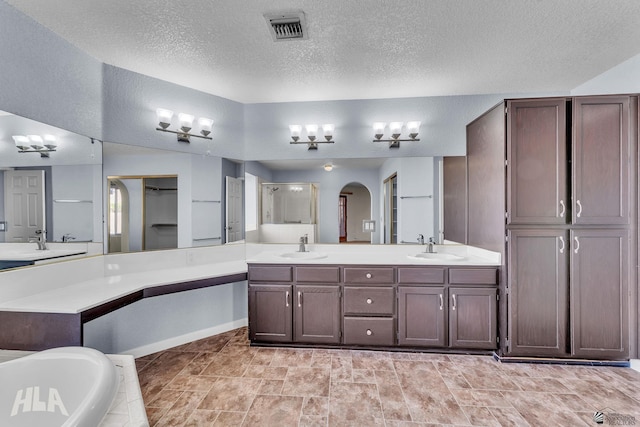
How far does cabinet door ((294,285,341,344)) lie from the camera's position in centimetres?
251

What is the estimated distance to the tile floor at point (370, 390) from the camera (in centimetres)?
172

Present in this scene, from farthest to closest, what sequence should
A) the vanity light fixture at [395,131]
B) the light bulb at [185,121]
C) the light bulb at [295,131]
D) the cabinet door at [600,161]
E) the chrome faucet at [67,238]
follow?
the light bulb at [295,131] → the vanity light fixture at [395,131] → the light bulb at [185,121] → the cabinet door at [600,161] → the chrome faucet at [67,238]

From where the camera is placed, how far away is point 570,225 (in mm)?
2244

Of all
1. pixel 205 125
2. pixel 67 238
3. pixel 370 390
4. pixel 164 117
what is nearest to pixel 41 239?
pixel 67 238

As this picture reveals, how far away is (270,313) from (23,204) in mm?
1885

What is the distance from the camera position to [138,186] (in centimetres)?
248

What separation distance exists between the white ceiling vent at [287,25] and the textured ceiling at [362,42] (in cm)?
5

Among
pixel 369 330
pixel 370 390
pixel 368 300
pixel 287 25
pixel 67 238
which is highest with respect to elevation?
pixel 287 25

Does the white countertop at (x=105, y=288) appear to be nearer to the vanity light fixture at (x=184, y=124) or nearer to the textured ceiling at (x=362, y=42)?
the vanity light fixture at (x=184, y=124)

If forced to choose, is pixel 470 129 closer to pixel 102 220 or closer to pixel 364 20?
pixel 364 20

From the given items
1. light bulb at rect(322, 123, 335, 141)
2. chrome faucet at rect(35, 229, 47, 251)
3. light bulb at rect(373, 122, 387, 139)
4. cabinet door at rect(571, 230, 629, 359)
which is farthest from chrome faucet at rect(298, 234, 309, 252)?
cabinet door at rect(571, 230, 629, 359)

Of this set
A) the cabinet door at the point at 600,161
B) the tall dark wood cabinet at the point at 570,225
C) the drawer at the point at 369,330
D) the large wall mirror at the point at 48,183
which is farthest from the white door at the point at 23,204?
the cabinet door at the point at 600,161

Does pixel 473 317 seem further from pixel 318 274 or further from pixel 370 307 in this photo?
pixel 318 274

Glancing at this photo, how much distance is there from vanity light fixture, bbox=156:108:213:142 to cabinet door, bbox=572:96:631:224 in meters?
3.17
